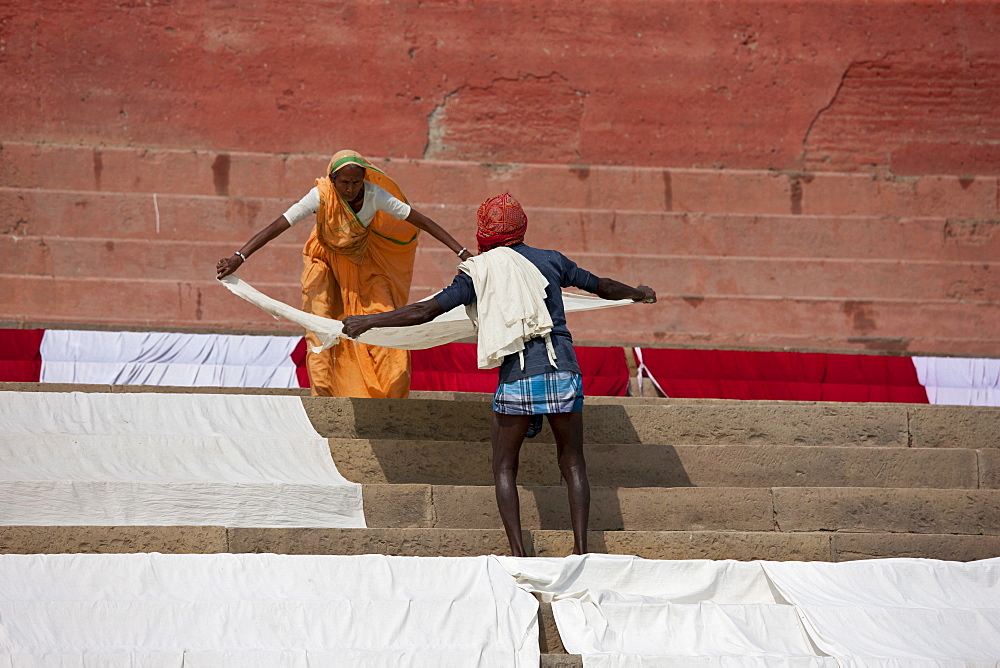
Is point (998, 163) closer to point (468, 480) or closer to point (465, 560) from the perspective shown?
point (468, 480)

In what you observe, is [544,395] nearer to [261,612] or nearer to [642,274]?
[261,612]

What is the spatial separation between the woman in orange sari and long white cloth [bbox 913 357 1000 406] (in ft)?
15.4

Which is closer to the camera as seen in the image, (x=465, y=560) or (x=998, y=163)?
(x=465, y=560)

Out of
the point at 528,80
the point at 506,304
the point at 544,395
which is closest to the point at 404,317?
the point at 506,304

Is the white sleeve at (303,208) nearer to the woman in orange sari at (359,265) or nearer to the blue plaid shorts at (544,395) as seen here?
the woman in orange sari at (359,265)

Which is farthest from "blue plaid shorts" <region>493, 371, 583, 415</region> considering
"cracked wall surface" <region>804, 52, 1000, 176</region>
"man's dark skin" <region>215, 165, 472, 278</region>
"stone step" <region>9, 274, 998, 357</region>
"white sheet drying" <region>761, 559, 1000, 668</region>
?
"cracked wall surface" <region>804, 52, 1000, 176</region>

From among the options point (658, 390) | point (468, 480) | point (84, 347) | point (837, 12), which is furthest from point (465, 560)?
point (837, 12)

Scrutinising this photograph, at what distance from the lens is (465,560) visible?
4578mm

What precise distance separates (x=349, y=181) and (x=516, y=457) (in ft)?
6.73

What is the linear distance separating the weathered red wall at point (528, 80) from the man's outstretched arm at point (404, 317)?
6.09m

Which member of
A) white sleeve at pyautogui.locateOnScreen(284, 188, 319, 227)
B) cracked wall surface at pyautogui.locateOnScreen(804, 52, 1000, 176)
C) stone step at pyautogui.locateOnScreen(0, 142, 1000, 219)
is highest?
cracked wall surface at pyautogui.locateOnScreen(804, 52, 1000, 176)

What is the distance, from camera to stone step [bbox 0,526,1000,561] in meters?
4.66

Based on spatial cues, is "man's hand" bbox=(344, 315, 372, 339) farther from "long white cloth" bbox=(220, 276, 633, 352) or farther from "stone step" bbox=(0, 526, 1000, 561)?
"stone step" bbox=(0, 526, 1000, 561)

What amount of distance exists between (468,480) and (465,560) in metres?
1.31
